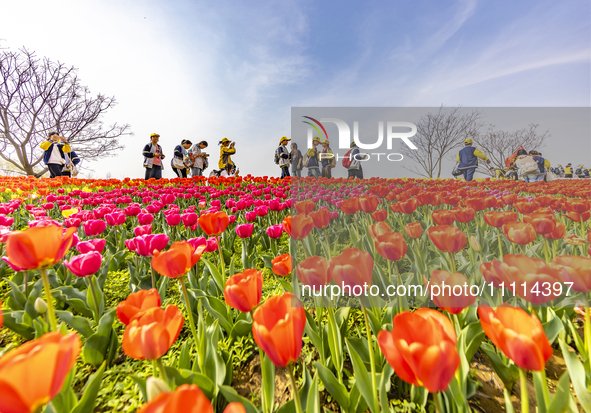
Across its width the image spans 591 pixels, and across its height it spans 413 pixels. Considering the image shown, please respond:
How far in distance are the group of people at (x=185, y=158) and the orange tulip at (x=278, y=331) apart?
1447 centimetres

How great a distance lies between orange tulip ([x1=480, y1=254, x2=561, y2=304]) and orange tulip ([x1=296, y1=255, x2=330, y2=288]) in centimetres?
59

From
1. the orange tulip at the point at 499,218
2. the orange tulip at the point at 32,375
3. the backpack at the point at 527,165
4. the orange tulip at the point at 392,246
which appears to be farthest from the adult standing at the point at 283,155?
the orange tulip at the point at 32,375

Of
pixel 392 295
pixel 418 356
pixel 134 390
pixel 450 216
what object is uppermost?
pixel 450 216

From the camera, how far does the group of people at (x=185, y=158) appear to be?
13164 mm

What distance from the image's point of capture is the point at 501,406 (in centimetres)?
A: 99

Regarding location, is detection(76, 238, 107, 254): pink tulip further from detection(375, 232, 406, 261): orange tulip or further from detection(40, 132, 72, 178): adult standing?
detection(40, 132, 72, 178): adult standing

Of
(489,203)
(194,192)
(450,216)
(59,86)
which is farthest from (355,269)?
(59,86)

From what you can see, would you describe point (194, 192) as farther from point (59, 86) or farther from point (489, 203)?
point (59, 86)

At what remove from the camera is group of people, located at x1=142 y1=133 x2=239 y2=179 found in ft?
43.2

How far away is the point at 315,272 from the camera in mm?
989

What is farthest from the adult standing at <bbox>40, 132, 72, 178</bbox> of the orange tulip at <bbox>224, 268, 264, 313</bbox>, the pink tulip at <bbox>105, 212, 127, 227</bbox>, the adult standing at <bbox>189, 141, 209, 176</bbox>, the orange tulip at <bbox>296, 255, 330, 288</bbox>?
the orange tulip at <bbox>296, 255, 330, 288</bbox>

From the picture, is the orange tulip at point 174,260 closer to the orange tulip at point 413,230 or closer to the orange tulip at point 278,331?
the orange tulip at point 278,331

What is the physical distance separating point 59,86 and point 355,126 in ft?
109

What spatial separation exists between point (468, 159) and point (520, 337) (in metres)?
7.66
